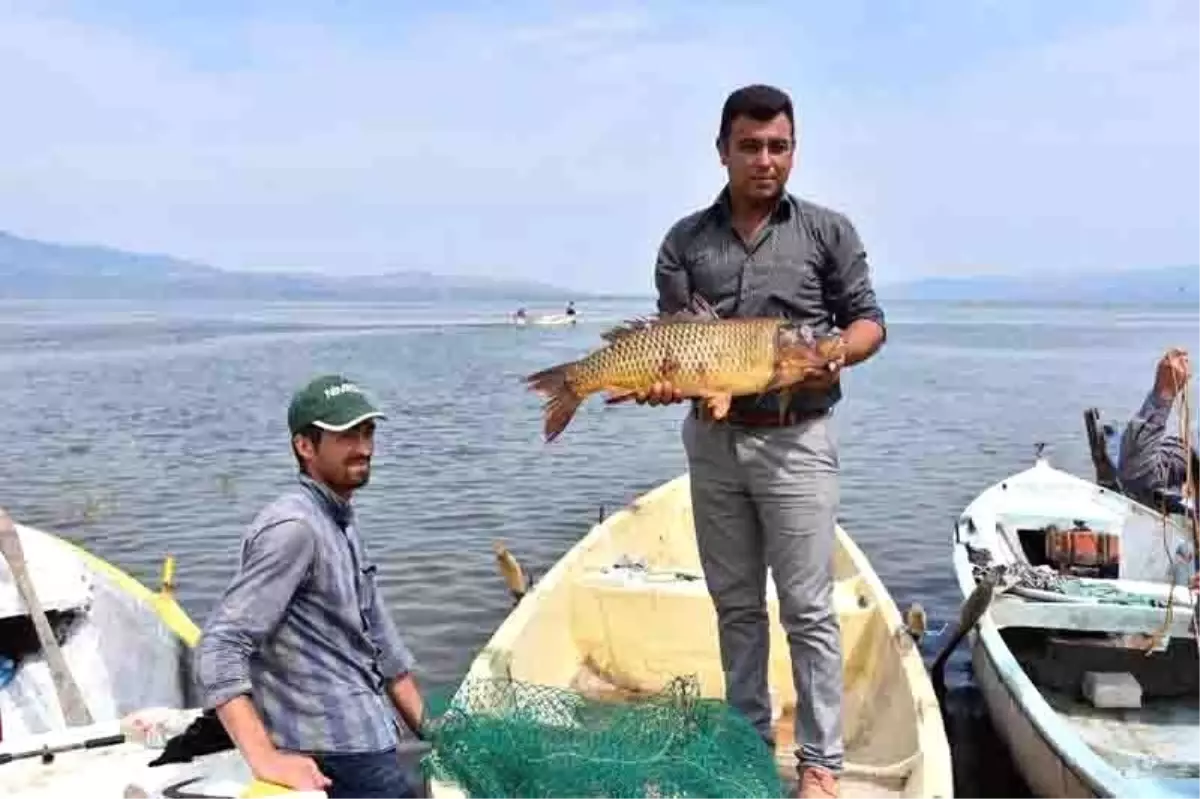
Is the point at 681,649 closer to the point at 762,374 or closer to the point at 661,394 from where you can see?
the point at 661,394

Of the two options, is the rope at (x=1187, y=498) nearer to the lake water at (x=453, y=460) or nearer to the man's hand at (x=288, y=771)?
the lake water at (x=453, y=460)

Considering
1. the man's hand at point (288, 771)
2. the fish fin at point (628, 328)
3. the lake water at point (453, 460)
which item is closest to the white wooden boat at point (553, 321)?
the lake water at point (453, 460)

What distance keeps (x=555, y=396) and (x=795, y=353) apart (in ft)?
3.08

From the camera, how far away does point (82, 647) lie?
7066 mm

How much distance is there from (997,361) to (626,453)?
1065 inches

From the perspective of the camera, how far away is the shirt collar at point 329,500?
3936 mm

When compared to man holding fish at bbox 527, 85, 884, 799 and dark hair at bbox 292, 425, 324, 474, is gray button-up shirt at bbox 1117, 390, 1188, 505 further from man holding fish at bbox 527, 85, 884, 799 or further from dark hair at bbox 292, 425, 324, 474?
dark hair at bbox 292, 425, 324, 474

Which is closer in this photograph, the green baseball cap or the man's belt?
the green baseball cap

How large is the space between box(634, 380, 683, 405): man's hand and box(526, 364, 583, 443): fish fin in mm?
281

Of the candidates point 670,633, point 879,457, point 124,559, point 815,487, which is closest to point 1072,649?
point 670,633

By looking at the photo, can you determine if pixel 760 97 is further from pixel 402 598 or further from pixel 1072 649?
pixel 402 598

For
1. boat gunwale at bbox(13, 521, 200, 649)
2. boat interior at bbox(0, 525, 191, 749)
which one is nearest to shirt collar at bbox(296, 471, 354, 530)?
boat interior at bbox(0, 525, 191, 749)

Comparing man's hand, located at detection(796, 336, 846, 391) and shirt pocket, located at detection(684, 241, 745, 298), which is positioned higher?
shirt pocket, located at detection(684, 241, 745, 298)

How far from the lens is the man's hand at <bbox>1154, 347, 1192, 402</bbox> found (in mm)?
7582
